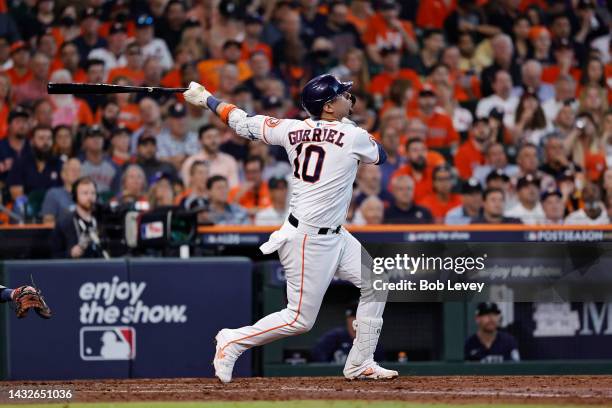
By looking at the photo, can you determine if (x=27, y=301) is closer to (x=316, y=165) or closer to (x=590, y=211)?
(x=316, y=165)

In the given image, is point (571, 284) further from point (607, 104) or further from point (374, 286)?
point (607, 104)

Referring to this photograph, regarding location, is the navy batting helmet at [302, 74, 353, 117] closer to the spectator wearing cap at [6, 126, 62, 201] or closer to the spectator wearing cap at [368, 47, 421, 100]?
the spectator wearing cap at [6, 126, 62, 201]

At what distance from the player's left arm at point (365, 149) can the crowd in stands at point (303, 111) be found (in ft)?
10.5

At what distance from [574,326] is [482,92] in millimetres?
4792

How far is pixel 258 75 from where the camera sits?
13.4m

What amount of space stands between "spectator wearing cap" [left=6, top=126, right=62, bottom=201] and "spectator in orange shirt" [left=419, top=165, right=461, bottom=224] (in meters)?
3.52

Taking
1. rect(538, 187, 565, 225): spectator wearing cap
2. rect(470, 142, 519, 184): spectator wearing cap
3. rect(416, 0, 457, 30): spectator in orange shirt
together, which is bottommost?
rect(538, 187, 565, 225): spectator wearing cap

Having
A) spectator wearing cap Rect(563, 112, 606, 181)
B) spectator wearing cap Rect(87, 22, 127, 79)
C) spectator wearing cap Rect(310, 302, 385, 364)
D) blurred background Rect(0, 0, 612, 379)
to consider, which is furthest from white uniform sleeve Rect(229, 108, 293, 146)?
spectator wearing cap Rect(563, 112, 606, 181)

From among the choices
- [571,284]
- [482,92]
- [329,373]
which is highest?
[482,92]

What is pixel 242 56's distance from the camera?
13.8 metres

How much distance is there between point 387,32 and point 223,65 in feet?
7.14

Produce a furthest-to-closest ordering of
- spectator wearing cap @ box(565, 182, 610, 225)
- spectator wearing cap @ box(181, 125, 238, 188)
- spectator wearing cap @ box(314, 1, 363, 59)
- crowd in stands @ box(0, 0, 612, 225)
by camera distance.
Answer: spectator wearing cap @ box(314, 1, 363, 59)
spectator wearing cap @ box(181, 125, 238, 188)
crowd in stands @ box(0, 0, 612, 225)
spectator wearing cap @ box(565, 182, 610, 225)

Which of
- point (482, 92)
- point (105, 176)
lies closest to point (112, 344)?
point (105, 176)

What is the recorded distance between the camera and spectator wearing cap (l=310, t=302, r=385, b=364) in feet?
31.1
